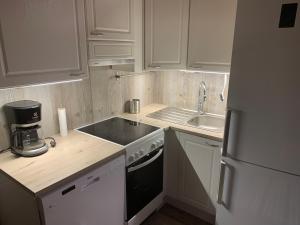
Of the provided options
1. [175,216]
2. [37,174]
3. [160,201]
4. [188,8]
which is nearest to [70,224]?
[37,174]

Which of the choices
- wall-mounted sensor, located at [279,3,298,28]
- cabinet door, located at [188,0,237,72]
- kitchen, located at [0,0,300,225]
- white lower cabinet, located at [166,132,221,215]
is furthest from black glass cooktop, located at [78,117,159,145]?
wall-mounted sensor, located at [279,3,298,28]

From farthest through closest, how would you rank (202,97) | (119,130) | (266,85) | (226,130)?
(202,97) < (119,130) < (226,130) < (266,85)

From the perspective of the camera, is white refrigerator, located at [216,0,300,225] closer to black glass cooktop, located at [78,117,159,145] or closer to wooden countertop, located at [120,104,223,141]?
wooden countertop, located at [120,104,223,141]

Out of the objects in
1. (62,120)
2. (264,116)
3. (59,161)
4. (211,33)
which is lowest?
(59,161)

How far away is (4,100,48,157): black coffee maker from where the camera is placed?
137 centimetres

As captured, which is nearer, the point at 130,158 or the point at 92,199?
the point at 92,199

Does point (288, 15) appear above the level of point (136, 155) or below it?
above

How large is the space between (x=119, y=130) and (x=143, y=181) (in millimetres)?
464

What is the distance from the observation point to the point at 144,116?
7.54 feet

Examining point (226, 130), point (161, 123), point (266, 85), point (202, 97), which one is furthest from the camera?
point (202, 97)

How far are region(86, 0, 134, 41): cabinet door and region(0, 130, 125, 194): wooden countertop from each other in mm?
751

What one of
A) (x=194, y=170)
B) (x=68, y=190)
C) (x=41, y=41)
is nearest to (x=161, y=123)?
(x=194, y=170)

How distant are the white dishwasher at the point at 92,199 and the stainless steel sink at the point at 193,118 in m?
0.82

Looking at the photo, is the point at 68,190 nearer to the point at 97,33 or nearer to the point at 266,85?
the point at 97,33
